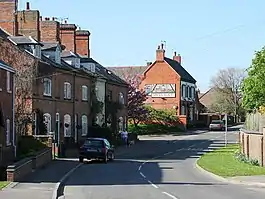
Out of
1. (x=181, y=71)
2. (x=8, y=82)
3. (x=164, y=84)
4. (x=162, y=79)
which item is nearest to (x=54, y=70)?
(x=8, y=82)

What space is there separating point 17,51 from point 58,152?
7321 mm

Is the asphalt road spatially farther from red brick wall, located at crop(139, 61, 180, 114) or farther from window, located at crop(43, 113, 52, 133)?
red brick wall, located at crop(139, 61, 180, 114)

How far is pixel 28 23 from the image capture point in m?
52.4

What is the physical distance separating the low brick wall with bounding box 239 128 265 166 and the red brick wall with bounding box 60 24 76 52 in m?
25.0

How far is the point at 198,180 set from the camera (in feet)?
92.9

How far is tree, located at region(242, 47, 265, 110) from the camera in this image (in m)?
42.5

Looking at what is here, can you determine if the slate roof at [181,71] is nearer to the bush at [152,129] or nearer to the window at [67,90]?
the bush at [152,129]

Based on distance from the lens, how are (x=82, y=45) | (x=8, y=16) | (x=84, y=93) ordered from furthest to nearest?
1. (x=82, y=45)
2. (x=84, y=93)
3. (x=8, y=16)

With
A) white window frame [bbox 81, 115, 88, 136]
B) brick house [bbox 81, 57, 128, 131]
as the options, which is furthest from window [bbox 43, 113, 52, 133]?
brick house [bbox 81, 57, 128, 131]

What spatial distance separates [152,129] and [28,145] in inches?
1859

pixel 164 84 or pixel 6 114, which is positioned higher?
pixel 164 84

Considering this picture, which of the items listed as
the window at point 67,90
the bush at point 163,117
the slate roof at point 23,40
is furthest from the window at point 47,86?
the bush at point 163,117

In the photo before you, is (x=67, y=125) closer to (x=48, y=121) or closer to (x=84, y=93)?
(x=48, y=121)

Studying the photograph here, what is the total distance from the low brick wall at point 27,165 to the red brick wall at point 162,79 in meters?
58.2
